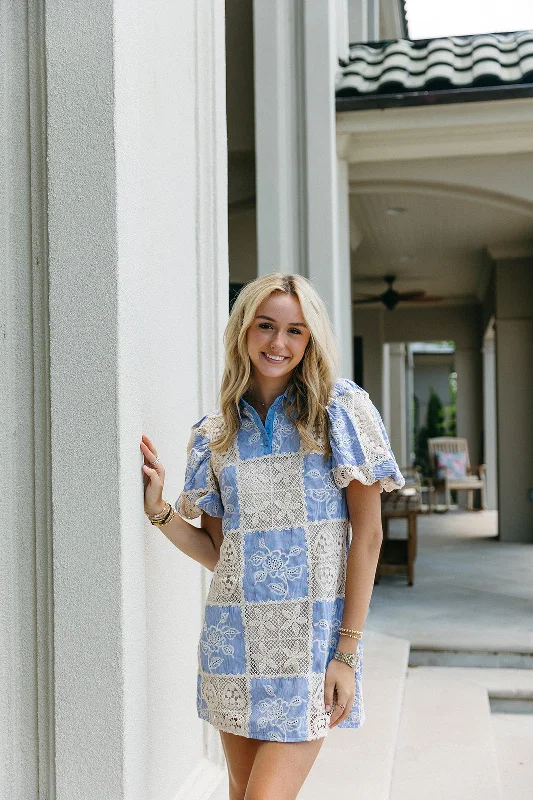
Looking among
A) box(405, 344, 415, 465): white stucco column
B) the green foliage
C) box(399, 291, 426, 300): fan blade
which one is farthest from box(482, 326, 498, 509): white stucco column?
the green foliage

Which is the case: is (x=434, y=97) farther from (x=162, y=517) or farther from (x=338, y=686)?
(x=338, y=686)

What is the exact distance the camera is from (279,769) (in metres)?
1.81

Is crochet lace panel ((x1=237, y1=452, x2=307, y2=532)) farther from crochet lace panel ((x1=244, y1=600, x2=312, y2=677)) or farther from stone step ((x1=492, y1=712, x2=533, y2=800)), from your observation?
stone step ((x1=492, y1=712, x2=533, y2=800))

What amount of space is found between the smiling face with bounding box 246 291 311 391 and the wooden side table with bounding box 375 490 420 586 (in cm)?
501

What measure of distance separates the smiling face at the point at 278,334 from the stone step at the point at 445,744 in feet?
6.81

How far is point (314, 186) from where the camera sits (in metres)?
5.35

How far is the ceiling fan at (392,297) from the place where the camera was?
1070cm

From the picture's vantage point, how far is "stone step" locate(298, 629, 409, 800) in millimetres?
3244

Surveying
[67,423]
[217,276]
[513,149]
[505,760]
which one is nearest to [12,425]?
[67,423]

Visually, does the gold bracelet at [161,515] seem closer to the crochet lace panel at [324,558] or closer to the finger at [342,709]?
the crochet lace panel at [324,558]

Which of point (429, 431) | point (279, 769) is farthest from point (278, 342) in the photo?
point (429, 431)

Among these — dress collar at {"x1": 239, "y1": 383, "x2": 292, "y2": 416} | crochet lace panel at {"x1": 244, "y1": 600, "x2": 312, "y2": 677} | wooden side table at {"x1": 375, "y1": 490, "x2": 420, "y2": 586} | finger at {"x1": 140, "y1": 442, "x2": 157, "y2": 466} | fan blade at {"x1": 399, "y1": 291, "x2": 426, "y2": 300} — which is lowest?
wooden side table at {"x1": 375, "y1": 490, "x2": 420, "y2": 586}

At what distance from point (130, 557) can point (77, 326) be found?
0.54m

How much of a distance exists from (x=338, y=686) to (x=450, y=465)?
40.3 ft
